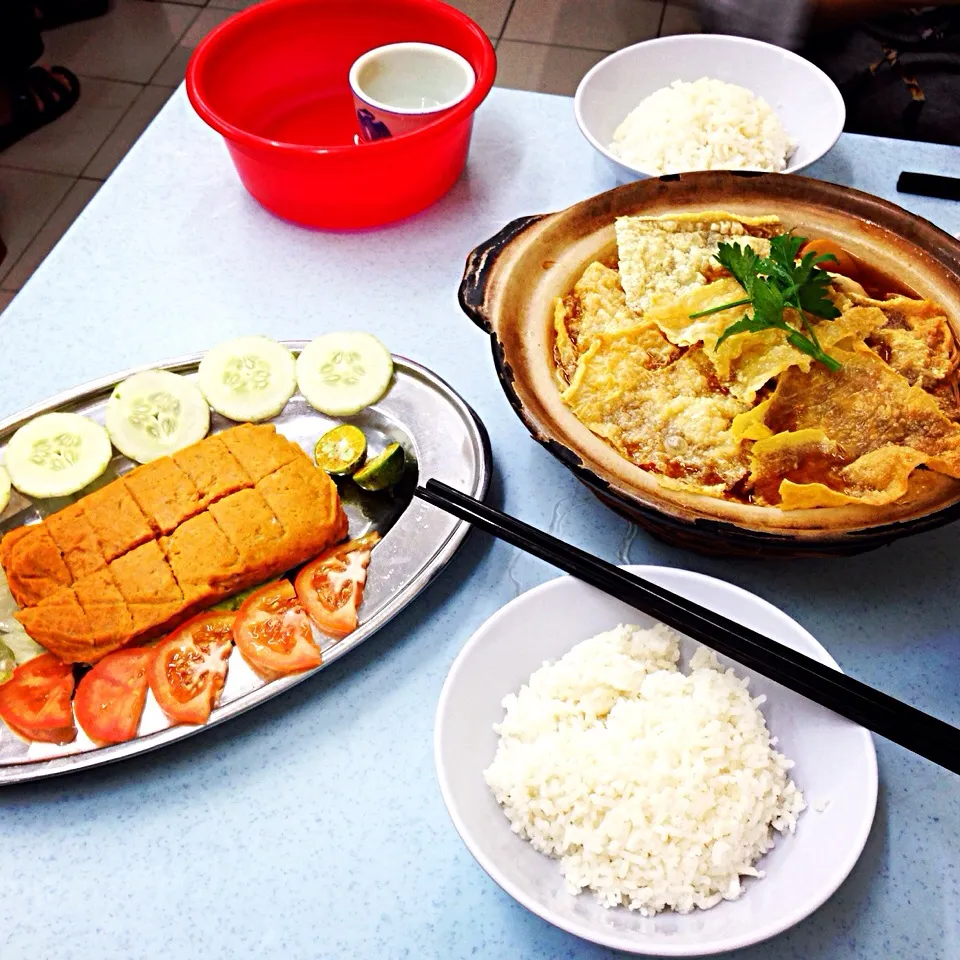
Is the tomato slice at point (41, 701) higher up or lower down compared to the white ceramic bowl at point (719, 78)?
lower down

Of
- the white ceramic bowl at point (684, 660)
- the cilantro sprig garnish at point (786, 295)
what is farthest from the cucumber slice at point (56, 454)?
the cilantro sprig garnish at point (786, 295)

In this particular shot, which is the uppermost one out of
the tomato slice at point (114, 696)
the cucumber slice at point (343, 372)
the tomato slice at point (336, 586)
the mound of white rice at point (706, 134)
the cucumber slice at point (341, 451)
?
the mound of white rice at point (706, 134)

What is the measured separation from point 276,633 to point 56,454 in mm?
615

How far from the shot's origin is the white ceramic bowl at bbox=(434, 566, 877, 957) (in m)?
1.12

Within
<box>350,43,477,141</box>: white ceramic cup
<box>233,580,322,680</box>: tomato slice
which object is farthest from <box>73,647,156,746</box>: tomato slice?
<box>350,43,477,141</box>: white ceramic cup

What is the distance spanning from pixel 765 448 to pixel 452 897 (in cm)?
86

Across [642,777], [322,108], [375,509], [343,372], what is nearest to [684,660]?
[642,777]

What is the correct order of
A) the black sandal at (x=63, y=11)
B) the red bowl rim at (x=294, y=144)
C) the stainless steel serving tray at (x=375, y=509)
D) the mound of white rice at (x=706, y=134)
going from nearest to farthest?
1. the stainless steel serving tray at (x=375, y=509)
2. the red bowl rim at (x=294, y=144)
3. the mound of white rice at (x=706, y=134)
4. the black sandal at (x=63, y=11)

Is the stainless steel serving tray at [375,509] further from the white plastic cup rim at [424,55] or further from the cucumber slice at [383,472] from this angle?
the white plastic cup rim at [424,55]

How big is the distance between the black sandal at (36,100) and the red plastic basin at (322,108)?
2744mm

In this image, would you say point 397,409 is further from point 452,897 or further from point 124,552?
point 452,897

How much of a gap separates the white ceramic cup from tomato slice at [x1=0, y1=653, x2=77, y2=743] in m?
1.41

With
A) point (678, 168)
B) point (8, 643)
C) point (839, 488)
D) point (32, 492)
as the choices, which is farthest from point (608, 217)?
point (8, 643)

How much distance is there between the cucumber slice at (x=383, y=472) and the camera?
5.51 feet
